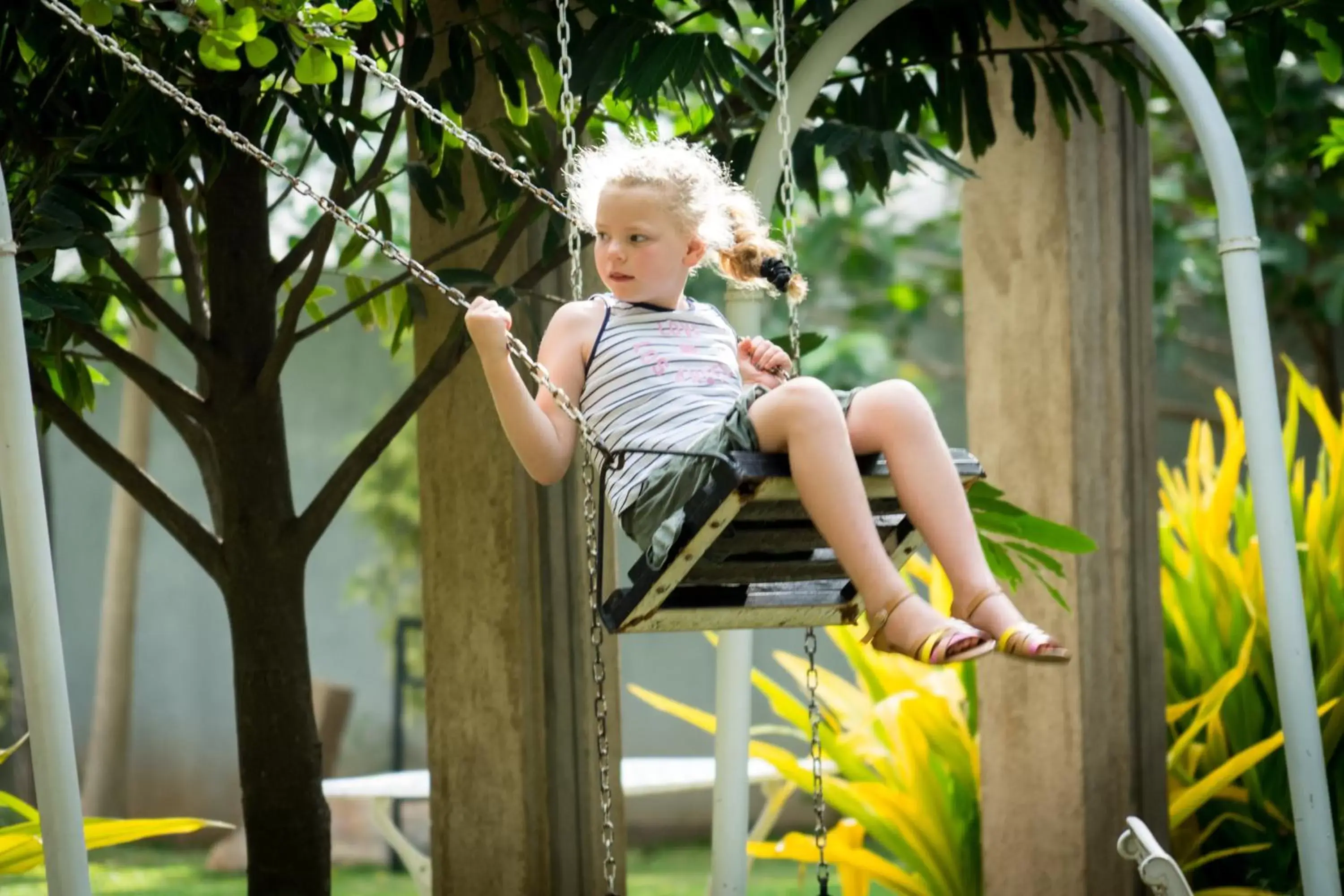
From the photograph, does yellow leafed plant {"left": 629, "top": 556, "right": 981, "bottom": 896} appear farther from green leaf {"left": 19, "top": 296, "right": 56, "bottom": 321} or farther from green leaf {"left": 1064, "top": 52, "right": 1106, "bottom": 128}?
green leaf {"left": 19, "top": 296, "right": 56, "bottom": 321}

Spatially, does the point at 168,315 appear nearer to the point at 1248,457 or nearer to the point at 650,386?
the point at 650,386

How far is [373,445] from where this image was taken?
133 inches

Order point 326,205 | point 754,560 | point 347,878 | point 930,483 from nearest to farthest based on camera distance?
point 930,483 < point 326,205 < point 754,560 < point 347,878

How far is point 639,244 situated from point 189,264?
1.45 meters

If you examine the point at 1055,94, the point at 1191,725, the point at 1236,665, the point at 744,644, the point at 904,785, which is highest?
the point at 1055,94

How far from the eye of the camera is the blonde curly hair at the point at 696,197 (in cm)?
258

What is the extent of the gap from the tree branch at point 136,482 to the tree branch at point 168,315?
0.83 ft

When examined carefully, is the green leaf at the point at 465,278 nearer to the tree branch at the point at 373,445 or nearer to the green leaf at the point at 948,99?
the tree branch at the point at 373,445

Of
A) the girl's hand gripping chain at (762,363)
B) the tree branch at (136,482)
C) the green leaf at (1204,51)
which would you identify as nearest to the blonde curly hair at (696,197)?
the girl's hand gripping chain at (762,363)

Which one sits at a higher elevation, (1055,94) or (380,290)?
(1055,94)

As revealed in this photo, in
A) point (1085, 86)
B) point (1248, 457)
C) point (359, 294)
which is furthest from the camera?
point (359, 294)

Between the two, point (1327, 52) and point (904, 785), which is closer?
point (1327, 52)

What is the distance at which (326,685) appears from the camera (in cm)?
714

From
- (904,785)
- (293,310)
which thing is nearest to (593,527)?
(293,310)
